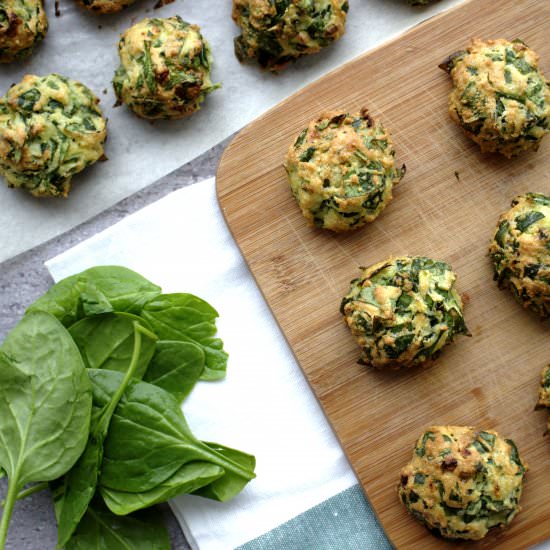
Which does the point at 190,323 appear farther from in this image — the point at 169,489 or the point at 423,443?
the point at 423,443

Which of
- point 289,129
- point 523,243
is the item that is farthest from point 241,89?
point 523,243

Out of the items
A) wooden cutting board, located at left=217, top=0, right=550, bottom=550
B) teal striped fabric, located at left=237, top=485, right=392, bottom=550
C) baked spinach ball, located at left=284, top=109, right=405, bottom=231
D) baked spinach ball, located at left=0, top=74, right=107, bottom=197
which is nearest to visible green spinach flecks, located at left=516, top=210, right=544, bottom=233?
wooden cutting board, located at left=217, top=0, right=550, bottom=550

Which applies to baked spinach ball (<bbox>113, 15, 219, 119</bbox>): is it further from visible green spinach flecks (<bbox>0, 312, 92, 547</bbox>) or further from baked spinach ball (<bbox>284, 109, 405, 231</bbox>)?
visible green spinach flecks (<bbox>0, 312, 92, 547</bbox>)

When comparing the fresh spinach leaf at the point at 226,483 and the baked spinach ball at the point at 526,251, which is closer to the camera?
the baked spinach ball at the point at 526,251

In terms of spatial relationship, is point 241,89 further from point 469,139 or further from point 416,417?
point 416,417

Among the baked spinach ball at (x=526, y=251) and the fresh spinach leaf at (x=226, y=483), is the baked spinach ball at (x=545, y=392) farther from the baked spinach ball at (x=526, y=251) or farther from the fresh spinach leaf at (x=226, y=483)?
the fresh spinach leaf at (x=226, y=483)

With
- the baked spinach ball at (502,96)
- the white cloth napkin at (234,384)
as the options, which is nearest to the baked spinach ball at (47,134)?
the white cloth napkin at (234,384)
